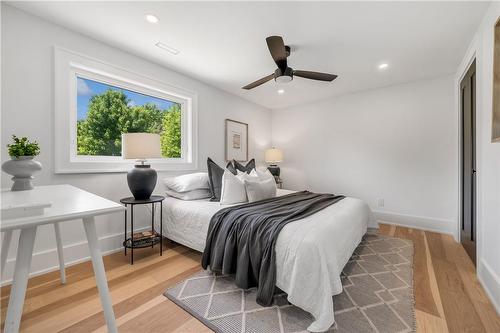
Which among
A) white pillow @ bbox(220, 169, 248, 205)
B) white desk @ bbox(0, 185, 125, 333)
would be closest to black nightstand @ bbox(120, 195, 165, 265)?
white pillow @ bbox(220, 169, 248, 205)

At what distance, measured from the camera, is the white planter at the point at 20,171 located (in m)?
1.31

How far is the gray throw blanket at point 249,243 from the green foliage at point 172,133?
5.26 feet

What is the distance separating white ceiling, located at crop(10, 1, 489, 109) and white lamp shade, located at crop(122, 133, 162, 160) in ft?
3.45

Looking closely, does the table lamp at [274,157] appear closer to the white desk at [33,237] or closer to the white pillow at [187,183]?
the white pillow at [187,183]

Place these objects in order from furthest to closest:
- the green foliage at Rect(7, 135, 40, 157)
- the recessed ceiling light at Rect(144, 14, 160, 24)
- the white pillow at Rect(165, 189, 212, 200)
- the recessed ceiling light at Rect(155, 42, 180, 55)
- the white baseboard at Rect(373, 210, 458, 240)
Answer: the white baseboard at Rect(373, 210, 458, 240)
the white pillow at Rect(165, 189, 212, 200)
the recessed ceiling light at Rect(155, 42, 180, 55)
the recessed ceiling light at Rect(144, 14, 160, 24)
the green foliage at Rect(7, 135, 40, 157)

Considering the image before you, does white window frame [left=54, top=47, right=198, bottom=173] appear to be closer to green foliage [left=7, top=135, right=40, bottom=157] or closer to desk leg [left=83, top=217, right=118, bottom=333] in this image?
green foliage [left=7, top=135, right=40, bottom=157]

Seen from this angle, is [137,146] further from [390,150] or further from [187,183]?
[390,150]

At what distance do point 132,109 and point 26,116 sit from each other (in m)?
1.03

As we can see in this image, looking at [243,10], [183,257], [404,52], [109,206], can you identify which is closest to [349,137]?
[404,52]

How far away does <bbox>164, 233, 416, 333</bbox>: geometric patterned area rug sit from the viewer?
135 cm

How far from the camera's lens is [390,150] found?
3.52 meters

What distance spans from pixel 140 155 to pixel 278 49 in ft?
5.54

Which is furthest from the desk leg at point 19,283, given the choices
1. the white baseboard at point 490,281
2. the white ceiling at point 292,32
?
the white baseboard at point 490,281

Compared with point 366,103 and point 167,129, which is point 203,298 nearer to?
point 167,129
